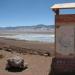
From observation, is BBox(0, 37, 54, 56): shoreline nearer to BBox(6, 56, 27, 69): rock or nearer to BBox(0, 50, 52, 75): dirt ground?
BBox(0, 50, 52, 75): dirt ground

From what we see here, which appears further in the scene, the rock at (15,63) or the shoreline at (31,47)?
the shoreline at (31,47)

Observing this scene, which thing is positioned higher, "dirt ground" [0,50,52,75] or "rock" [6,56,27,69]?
"rock" [6,56,27,69]

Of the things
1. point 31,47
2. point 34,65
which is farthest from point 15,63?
point 31,47

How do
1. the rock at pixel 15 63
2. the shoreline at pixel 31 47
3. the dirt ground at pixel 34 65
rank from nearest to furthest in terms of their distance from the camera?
the dirt ground at pixel 34 65 → the rock at pixel 15 63 → the shoreline at pixel 31 47

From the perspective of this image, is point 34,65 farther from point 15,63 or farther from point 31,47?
point 31,47

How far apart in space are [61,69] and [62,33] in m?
1.61

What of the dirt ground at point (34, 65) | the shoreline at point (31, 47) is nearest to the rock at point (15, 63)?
the dirt ground at point (34, 65)

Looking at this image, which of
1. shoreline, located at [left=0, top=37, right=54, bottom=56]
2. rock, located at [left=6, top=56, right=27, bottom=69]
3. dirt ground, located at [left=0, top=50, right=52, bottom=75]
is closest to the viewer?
dirt ground, located at [left=0, top=50, right=52, bottom=75]

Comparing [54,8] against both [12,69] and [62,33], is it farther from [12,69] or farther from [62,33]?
[12,69]

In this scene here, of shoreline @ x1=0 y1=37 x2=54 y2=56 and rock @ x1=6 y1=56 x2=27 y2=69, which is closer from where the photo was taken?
rock @ x1=6 y1=56 x2=27 y2=69

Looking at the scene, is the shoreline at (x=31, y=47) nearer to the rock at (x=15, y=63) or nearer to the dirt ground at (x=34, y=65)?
the dirt ground at (x=34, y=65)

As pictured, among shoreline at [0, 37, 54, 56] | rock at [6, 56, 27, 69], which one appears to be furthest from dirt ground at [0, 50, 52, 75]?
shoreline at [0, 37, 54, 56]

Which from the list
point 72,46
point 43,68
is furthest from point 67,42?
point 43,68

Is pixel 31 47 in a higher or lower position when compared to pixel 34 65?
lower
